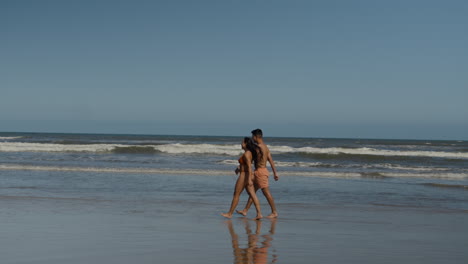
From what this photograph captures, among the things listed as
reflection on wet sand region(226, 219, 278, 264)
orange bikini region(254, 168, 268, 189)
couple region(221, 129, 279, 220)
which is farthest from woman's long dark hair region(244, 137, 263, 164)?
reflection on wet sand region(226, 219, 278, 264)

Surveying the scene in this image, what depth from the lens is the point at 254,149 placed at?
806 cm

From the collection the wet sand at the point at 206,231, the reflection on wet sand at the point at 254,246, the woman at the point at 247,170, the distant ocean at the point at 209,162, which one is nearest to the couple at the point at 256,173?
the woman at the point at 247,170

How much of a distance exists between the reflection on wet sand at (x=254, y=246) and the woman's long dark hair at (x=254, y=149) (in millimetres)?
1171

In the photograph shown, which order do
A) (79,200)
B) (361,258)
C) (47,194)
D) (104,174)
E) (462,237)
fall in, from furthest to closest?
1. (104,174)
2. (47,194)
3. (79,200)
4. (462,237)
5. (361,258)

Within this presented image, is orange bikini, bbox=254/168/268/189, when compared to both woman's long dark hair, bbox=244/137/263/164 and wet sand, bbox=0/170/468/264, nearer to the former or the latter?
woman's long dark hair, bbox=244/137/263/164

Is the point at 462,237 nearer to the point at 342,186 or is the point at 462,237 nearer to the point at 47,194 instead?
the point at 342,186

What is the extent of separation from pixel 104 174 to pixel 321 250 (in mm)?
11160

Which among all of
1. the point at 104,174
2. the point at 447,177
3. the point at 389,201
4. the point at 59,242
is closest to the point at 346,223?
the point at 389,201

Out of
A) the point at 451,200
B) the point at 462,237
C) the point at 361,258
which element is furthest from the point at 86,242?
the point at 451,200

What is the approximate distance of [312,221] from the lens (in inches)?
306

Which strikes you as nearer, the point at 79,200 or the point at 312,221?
the point at 312,221

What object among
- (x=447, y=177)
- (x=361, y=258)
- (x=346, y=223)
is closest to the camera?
(x=361, y=258)

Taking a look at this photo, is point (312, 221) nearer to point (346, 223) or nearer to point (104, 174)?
point (346, 223)

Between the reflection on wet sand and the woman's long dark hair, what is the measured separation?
46.1 inches
